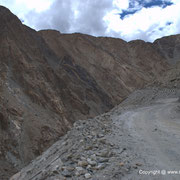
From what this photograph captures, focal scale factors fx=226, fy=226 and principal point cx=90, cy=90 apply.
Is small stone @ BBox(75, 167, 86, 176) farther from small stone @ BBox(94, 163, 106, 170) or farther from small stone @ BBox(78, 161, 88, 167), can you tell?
small stone @ BBox(94, 163, 106, 170)

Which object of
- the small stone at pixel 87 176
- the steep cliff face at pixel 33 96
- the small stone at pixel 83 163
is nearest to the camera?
the small stone at pixel 87 176

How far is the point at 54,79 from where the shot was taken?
44.9 m

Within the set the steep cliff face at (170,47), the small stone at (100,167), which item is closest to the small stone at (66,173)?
the small stone at (100,167)

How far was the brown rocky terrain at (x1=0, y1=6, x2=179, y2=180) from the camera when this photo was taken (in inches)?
1017

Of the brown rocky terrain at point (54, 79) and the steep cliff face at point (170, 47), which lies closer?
the brown rocky terrain at point (54, 79)

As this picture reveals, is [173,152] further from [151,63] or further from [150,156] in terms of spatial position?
[151,63]

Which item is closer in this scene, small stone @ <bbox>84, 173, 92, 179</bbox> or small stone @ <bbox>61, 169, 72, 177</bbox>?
small stone @ <bbox>84, 173, 92, 179</bbox>

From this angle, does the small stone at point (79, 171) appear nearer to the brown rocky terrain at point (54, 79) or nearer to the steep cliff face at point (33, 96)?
the brown rocky terrain at point (54, 79)

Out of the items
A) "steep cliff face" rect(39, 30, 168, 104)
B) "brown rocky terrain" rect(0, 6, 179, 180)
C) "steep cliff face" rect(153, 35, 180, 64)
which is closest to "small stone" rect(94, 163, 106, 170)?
"brown rocky terrain" rect(0, 6, 179, 180)

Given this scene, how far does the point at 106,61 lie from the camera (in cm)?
6681

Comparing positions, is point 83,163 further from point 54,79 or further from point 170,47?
point 170,47

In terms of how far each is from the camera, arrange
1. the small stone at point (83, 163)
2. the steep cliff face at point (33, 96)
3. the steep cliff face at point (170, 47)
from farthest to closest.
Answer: the steep cliff face at point (170, 47) → the steep cliff face at point (33, 96) → the small stone at point (83, 163)

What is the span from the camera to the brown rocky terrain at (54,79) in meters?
25.8

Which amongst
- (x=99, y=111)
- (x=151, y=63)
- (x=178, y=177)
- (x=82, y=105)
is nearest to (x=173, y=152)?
(x=178, y=177)
